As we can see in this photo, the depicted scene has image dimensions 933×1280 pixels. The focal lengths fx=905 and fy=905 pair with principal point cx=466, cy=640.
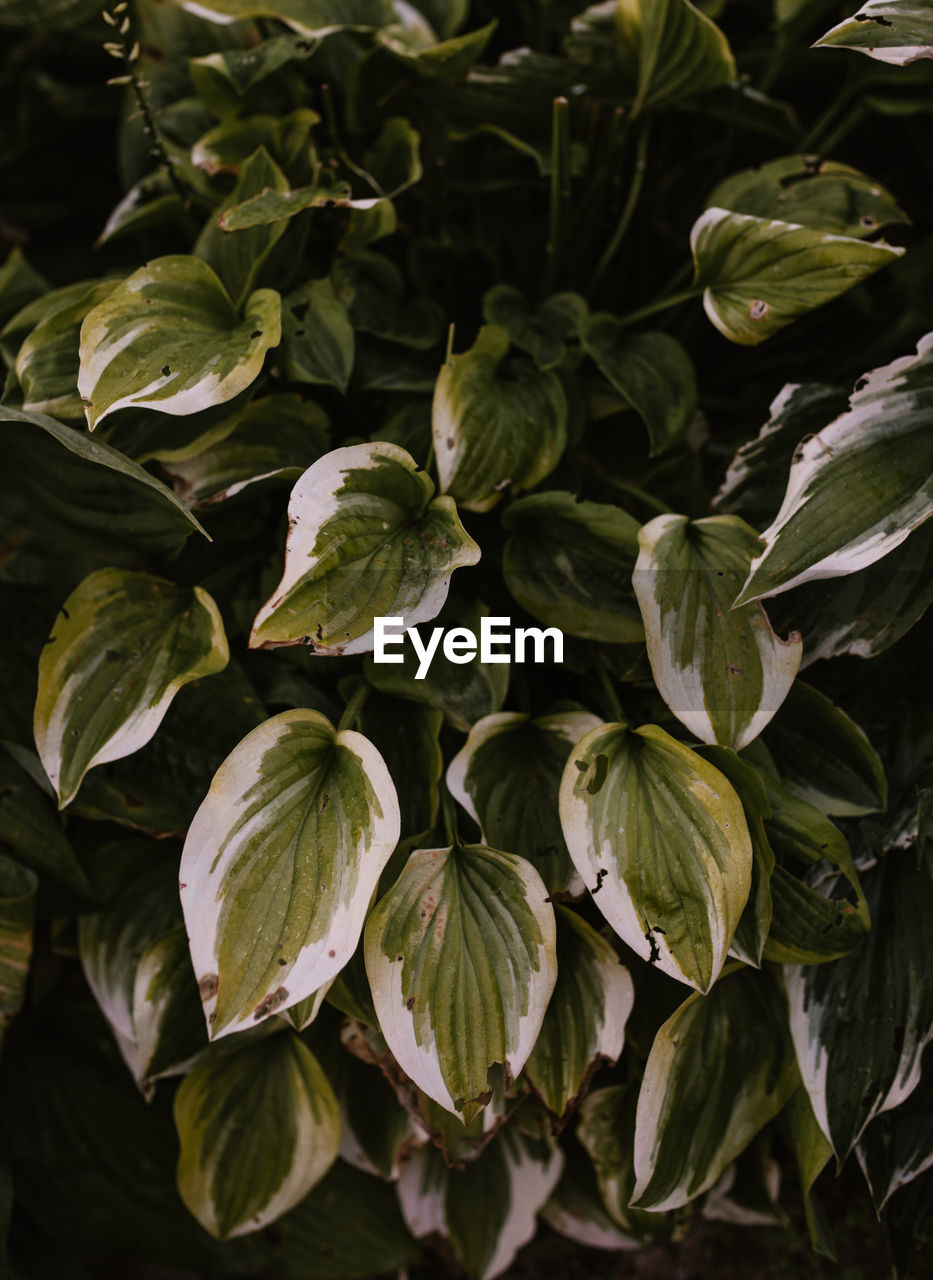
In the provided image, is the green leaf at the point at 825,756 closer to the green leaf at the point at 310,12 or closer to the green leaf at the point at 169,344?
the green leaf at the point at 169,344

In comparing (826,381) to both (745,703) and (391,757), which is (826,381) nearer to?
(745,703)

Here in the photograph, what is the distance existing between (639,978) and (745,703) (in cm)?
30

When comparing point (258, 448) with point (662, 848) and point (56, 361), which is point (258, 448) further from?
point (662, 848)

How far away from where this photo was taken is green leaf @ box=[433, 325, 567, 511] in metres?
0.72

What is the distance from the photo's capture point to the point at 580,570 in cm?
76

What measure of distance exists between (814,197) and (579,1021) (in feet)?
2.55

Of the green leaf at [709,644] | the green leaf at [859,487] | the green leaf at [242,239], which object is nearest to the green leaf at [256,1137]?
the green leaf at [709,644]

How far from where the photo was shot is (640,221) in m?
1.12

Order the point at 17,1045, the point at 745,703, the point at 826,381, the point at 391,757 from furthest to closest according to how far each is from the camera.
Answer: the point at 826,381, the point at 17,1045, the point at 391,757, the point at 745,703

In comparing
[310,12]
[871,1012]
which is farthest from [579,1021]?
[310,12]

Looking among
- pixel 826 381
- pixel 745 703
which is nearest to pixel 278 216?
pixel 745 703

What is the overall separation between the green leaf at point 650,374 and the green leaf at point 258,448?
264 mm

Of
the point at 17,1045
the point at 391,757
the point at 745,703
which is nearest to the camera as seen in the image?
the point at 745,703

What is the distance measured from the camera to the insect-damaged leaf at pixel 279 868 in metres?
0.59
